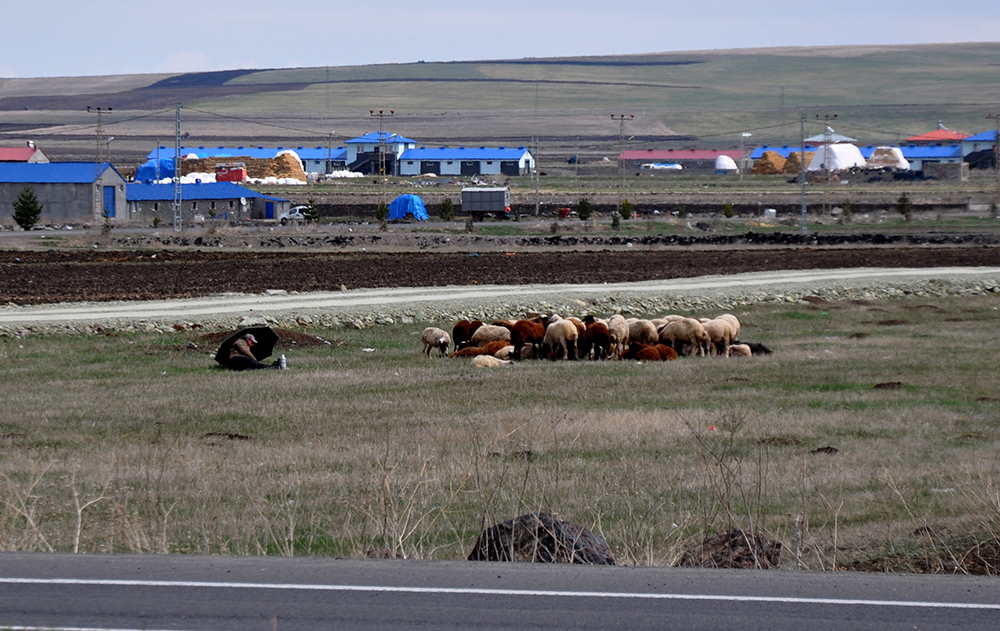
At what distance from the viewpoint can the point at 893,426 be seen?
1614 centimetres

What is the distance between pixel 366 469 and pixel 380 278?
3032 cm

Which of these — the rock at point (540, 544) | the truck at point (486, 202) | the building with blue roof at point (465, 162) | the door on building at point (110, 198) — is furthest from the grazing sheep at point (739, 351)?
the building with blue roof at point (465, 162)

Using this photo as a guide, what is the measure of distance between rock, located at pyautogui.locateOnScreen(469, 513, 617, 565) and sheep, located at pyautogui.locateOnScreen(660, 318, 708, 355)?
15843mm

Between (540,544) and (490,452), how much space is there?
15.5 ft

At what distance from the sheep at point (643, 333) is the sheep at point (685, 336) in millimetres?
276

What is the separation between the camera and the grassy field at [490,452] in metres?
10.2

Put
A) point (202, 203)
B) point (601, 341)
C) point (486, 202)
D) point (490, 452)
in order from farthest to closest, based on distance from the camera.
→ point (202, 203) → point (486, 202) → point (601, 341) → point (490, 452)

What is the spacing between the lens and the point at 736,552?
8.93m

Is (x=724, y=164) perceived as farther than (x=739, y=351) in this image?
Yes

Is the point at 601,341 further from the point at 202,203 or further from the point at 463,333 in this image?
the point at 202,203

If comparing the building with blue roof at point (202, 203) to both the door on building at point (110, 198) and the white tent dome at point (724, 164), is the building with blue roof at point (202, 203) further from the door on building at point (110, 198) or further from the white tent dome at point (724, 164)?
the white tent dome at point (724, 164)

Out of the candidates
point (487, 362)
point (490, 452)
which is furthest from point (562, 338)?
point (490, 452)

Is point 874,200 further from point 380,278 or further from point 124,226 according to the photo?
point 380,278

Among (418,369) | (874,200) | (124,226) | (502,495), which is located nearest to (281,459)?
(502,495)
